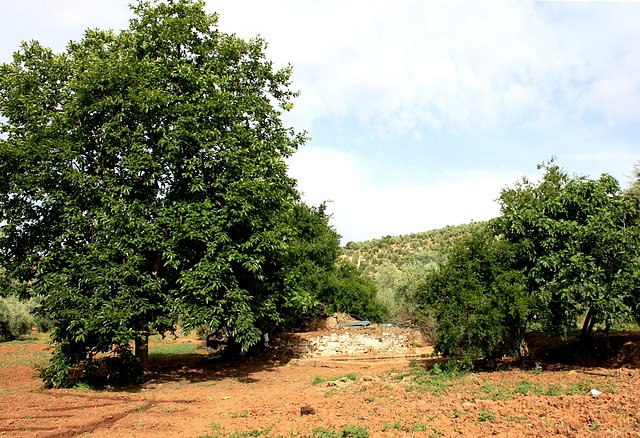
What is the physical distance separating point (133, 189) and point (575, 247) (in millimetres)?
13264

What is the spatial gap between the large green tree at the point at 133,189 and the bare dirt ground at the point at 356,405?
6.07 feet

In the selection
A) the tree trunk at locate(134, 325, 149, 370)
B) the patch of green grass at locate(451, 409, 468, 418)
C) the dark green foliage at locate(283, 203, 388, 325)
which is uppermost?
the dark green foliage at locate(283, 203, 388, 325)

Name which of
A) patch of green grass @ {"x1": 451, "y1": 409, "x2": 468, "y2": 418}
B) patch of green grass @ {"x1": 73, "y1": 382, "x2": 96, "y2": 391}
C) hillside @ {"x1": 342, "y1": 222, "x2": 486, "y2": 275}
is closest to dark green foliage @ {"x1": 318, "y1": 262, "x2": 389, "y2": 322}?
patch of green grass @ {"x1": 73, "y1": 382, "x2": 96, "y2": 391}

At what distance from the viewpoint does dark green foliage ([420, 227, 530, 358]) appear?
13031mm

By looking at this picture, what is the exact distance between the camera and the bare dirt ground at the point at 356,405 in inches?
318

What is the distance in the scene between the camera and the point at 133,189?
14.4 meters

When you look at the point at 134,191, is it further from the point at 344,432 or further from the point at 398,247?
the point at 398,247

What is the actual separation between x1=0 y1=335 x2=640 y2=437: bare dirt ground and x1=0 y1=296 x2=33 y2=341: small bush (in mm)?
23200

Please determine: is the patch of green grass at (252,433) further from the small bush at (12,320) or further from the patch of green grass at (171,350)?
the small bush at (12,320)

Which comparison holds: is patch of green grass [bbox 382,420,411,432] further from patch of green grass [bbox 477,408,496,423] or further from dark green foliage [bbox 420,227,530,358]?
dark green foliage [bbox 420,227,530,358]

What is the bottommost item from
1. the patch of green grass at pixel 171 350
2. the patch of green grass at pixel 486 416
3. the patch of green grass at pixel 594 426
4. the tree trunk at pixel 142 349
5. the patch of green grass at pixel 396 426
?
the patch of green grass at pixel 171 350

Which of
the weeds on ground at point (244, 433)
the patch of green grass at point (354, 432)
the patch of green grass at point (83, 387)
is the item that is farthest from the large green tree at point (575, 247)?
the patch of green grass at point (83, 387)

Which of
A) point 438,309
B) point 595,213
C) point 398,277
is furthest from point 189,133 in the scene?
point 398,277

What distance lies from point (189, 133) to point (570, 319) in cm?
1254
